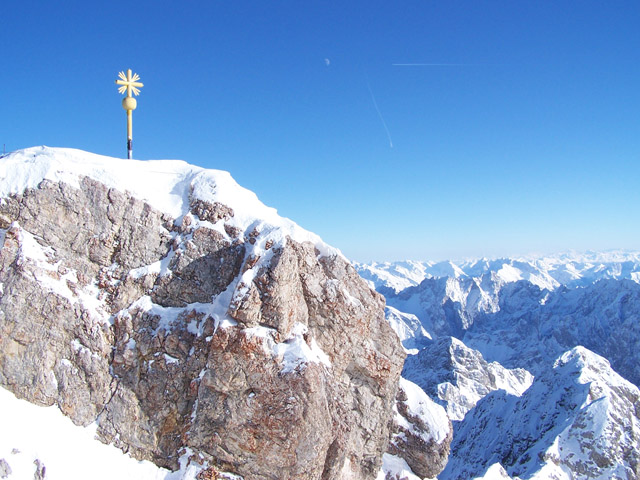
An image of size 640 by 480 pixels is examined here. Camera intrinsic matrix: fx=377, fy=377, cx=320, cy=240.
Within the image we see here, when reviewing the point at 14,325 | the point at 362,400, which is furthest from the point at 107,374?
the point at 362,400

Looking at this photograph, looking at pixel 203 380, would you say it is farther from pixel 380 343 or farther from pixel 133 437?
pixel 380 343

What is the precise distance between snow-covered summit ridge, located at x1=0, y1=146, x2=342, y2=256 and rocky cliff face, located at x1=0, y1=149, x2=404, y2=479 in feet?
0.47

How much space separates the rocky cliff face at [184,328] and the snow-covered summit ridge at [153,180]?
0.47 feet

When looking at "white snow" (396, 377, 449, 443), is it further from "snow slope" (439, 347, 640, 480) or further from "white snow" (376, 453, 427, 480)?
"snow slope" (439, 347, 640, 480)

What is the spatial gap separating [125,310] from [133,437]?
301 inches

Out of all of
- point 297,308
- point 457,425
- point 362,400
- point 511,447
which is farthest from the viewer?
point 457,425

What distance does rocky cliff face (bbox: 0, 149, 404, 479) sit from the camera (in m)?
21.9

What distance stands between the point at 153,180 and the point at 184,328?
1177 cm

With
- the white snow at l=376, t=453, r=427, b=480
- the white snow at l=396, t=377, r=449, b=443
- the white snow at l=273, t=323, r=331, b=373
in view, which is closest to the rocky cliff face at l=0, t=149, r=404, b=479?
the white snow at l=273, t=323, r=331, b=373

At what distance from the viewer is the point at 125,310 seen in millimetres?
24375

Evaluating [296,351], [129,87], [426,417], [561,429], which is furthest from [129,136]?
[561,429]

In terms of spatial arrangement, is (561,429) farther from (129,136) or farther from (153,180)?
(129,136)

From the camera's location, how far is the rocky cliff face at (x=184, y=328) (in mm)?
21906

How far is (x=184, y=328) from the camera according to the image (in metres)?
24.1
